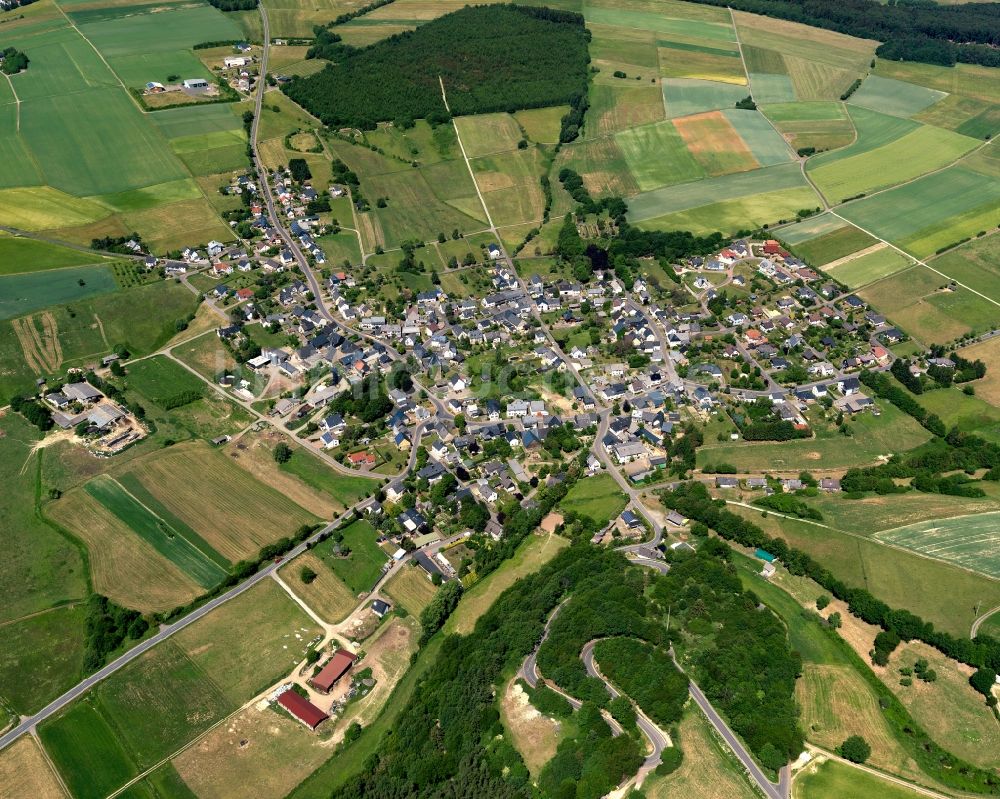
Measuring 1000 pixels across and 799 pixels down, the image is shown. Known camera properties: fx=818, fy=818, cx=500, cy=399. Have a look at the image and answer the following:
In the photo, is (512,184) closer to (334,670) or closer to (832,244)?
(832,244)

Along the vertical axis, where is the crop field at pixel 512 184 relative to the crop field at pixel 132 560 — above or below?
above

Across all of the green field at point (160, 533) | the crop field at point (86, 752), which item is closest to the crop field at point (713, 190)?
the green field at point (160, 533)

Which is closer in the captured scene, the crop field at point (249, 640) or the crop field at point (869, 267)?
the crop field at point (249, 640)

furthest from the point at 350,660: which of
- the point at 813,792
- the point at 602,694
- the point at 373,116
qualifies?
the point at 373,116

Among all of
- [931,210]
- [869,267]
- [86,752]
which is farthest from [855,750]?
[931,210]

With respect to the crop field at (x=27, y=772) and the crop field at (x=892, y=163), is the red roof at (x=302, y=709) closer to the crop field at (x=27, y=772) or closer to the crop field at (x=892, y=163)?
the crop field at (x=27, y=772)

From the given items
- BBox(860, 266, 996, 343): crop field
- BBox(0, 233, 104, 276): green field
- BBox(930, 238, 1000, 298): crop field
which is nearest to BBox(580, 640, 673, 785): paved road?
BBox(860, 266, 996, 343): crop field
